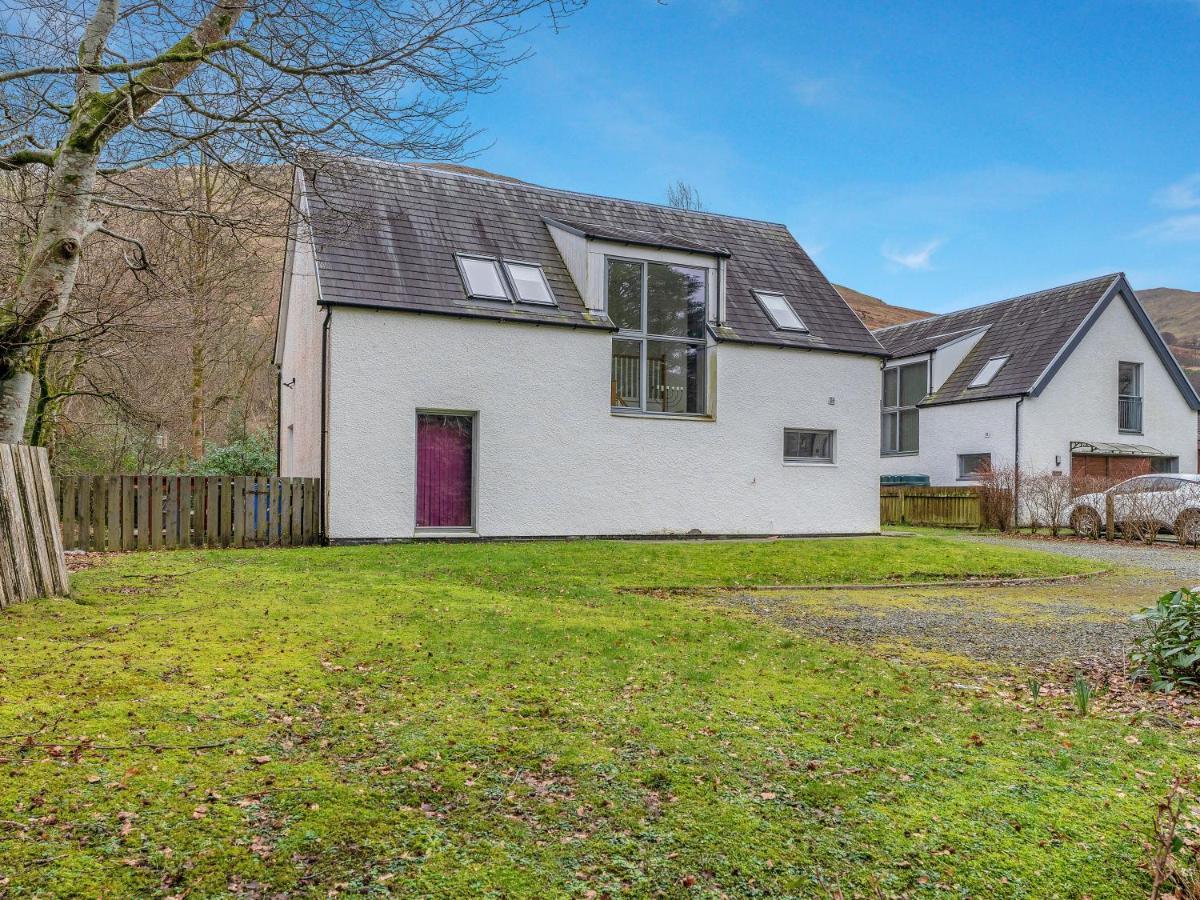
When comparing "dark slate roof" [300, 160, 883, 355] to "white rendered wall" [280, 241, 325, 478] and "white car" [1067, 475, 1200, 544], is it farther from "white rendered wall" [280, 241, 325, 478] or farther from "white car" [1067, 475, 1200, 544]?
"white car" [1067, 475, 1200, 544]

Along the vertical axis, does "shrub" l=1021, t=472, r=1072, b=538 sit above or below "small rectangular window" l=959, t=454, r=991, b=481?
below

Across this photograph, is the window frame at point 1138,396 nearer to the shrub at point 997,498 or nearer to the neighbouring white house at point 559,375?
the shrub at point 997,498

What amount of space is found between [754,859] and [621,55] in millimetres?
11552

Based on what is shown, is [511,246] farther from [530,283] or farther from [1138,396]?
[1138,396]

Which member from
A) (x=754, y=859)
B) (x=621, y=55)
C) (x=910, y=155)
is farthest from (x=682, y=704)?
(x=910, y=155)

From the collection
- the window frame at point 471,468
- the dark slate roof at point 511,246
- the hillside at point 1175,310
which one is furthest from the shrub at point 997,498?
the hillside at point 1175,310

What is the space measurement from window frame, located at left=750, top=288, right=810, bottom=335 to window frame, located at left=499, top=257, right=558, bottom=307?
5.09 metres

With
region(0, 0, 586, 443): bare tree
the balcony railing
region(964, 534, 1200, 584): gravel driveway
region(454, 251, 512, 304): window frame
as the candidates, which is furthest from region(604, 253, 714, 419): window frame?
the balcony railing

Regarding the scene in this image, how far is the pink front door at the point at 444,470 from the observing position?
14.6 meters

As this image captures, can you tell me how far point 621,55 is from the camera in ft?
38.7

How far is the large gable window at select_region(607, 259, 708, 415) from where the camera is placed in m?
16.4

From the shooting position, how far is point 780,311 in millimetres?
18219

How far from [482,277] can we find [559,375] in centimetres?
244

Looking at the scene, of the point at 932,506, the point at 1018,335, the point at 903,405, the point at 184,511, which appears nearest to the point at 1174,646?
the point at 184,511
